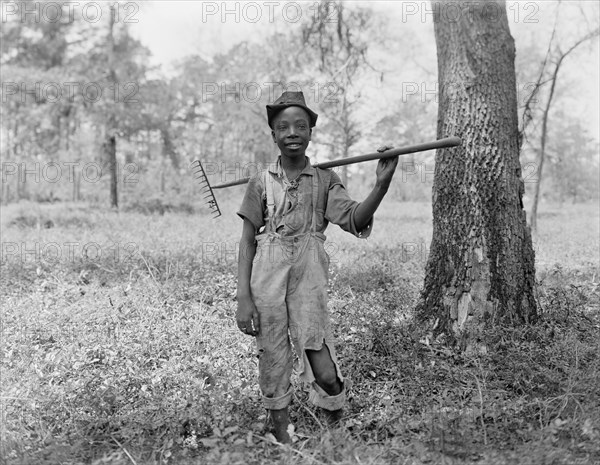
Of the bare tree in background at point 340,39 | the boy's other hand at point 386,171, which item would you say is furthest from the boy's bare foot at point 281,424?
the bare tree in background at point 340,39

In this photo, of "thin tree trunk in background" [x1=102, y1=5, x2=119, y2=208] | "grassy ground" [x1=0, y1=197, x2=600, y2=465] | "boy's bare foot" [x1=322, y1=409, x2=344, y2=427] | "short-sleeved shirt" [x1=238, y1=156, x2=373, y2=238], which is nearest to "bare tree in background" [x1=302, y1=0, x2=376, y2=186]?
"grassy ground" [x1=0, y1=197, x2=600, y2=465]

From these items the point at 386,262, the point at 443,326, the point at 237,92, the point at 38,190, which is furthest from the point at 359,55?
the point at 38,190

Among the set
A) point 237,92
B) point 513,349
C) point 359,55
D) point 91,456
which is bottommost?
point 91,456

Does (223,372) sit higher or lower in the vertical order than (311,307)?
lower

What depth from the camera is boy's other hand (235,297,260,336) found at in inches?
117

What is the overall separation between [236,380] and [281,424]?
99 centimetres

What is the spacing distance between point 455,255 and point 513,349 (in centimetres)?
84

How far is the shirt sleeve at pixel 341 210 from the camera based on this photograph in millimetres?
2869

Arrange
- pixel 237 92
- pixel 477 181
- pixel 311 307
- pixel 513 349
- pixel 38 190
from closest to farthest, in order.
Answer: pixel 311 307 → pixel 513 349 → pixel 477 181 → pixel 237 92 → pixel 38 190

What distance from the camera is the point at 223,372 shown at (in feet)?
13.3

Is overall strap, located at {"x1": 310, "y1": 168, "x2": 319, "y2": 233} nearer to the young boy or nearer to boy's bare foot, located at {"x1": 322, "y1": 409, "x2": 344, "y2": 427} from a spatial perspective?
the young boy

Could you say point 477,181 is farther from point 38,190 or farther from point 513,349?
point 38,190

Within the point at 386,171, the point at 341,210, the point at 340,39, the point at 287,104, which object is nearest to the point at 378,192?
the point at 386,171

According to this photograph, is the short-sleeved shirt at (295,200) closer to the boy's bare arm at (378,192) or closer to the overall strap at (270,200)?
the overall strap at (270,200)
